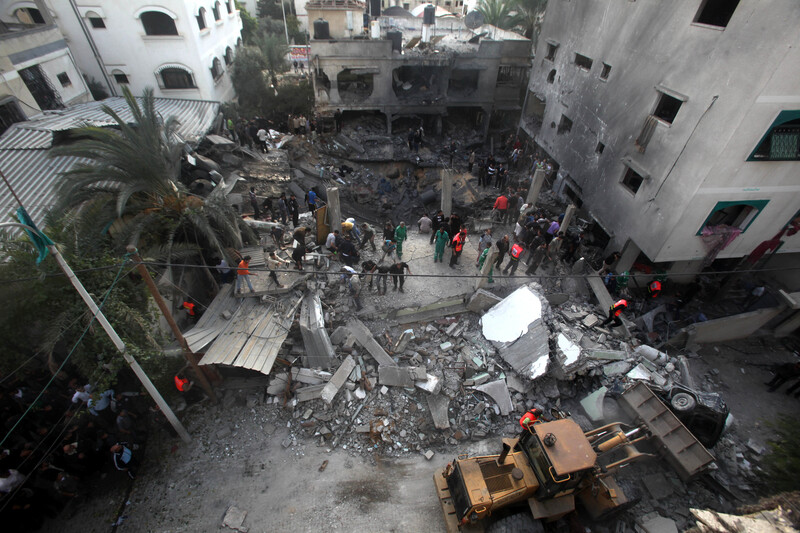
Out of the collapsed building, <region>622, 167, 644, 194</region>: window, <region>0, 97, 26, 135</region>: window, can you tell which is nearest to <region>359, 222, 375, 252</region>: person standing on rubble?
<region>622, 167, 644, 194</region>: window

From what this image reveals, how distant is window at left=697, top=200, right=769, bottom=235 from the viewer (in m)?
A: 11.4

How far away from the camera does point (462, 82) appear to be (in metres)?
25.6

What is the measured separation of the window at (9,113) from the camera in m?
12.8

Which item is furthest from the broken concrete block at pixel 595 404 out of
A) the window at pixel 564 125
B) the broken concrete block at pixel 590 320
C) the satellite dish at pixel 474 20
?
the satellite dish at pixel 474 20

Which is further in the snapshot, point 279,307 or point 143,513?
point 279,307

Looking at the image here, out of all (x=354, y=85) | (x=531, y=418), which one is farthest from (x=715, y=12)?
(x=354, y=85)

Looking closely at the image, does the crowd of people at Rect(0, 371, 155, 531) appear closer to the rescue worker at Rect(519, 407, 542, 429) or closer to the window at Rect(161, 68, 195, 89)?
the rescue worker at Rect(519, 407, 542, 429)

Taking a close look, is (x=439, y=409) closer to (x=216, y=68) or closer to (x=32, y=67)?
(x=32, y=67)

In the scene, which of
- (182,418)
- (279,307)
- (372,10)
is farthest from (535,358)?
(372,10)

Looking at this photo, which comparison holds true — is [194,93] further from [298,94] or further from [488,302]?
[488,302]

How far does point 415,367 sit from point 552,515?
13.9 feet

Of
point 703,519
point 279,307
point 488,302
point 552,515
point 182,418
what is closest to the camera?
point 703,519

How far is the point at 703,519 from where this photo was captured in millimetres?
5617

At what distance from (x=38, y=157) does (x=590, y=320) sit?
17.9m
